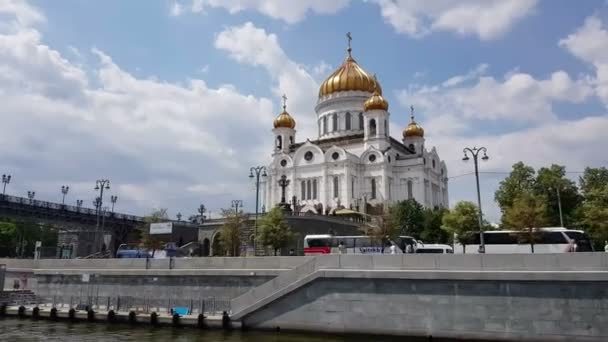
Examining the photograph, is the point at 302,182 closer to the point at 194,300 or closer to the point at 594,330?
the point at 194,300

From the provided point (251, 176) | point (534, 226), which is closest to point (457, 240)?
point (534, 226)

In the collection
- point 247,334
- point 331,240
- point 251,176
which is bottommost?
point 247,334

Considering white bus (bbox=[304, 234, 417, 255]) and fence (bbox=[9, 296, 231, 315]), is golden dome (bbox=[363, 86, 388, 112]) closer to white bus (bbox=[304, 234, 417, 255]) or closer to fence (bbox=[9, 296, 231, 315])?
white bus (bbox=[304, 234, 417, 255])

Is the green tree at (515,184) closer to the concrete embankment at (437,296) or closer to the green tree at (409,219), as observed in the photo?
the green tree at (409,219)

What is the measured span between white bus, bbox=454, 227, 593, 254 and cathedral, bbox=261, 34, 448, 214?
88.7 ft

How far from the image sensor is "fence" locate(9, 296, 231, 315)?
24.3 meters

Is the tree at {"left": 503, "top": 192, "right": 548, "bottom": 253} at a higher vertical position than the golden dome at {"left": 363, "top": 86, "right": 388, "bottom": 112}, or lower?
lower

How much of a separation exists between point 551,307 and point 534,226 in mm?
14620

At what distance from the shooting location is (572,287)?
698 inches

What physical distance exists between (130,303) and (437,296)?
54.9ft

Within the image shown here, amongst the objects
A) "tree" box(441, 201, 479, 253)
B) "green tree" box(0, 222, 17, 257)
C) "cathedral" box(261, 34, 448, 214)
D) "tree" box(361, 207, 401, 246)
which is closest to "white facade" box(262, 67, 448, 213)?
"cathedral" box(261, 34, 448, 214)

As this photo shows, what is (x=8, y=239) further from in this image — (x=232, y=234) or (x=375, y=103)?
(x=375, y=103)

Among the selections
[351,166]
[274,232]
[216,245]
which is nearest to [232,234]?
[274,232]

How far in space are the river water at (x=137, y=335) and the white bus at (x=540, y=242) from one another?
43.6 ft
